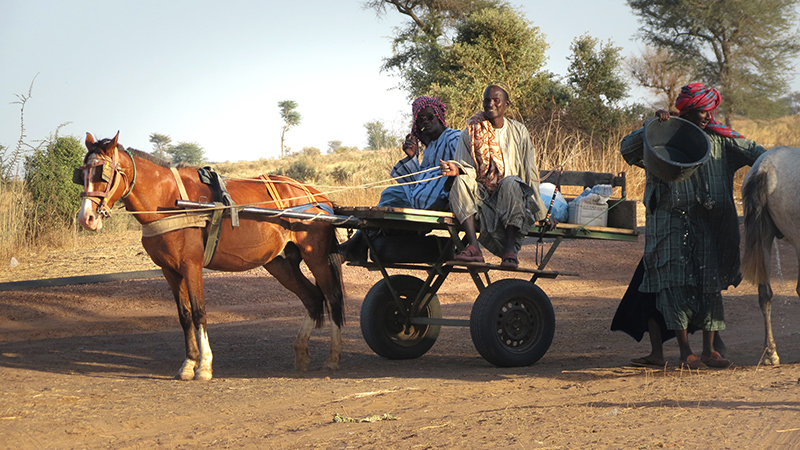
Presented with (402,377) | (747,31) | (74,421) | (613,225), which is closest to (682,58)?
(747,31)

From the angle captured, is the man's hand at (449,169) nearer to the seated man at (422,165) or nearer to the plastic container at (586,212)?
the seated man at (422,165)

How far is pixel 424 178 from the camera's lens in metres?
6.47

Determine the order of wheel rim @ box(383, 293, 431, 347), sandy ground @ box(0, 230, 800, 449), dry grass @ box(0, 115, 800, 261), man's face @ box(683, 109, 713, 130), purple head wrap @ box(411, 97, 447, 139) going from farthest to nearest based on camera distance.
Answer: dry grass @ box(0, 115, 800, 261), purple head wrap @ box(411, 97, 447, 139), wheel rim @ box(383, 293, 431, 347), man's face @ box(683, 109, 713, 130), sandy ground @ box(0, 230, 800, 449)

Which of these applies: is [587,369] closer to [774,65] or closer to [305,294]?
[305,294]

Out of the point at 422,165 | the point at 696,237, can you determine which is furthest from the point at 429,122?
the point at 696,237

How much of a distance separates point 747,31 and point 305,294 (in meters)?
27.3

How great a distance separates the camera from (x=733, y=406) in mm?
3896

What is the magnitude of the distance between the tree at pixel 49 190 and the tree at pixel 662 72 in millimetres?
23668

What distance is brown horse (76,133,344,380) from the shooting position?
18.1 feet

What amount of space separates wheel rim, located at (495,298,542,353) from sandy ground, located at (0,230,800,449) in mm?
219

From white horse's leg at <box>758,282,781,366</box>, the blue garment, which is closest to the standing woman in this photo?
white horse's leg at <box>758,282,781,366</box>

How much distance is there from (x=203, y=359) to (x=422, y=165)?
2.59 meters

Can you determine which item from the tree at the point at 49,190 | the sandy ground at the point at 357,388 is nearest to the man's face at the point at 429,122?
the sandy ground at the point at 357,388

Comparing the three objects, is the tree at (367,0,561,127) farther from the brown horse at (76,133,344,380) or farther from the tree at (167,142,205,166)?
the tree at (167,142,205,166)
